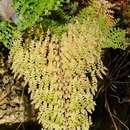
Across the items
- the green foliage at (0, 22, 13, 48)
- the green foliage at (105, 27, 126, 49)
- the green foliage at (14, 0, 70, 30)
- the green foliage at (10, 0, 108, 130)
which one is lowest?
the green foliage at (10, 0, 108, 130)

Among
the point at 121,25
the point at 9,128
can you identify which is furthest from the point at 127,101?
the point at 9,128

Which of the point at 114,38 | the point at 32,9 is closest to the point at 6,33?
the point at 32,9

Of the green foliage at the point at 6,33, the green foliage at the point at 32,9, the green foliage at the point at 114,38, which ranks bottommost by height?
the green foliage at the point at 114,38

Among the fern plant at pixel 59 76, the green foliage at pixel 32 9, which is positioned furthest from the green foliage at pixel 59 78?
the green foliage at pixel 32 9

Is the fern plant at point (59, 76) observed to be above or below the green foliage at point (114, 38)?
below

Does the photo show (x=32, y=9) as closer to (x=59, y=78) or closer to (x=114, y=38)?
(x=59, y=78)

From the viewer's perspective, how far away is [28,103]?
2584mm

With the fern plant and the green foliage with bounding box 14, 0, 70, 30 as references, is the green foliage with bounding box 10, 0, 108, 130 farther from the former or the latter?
the green foliage with bounding box 14, 0, 70, 30

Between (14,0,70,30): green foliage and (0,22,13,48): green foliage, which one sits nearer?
(14,0,70,30): green foliage

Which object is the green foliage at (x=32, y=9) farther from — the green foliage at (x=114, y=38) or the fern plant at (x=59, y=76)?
the green foliage at (x=114, y=38)

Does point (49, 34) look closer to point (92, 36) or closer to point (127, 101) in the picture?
point (92, 36)

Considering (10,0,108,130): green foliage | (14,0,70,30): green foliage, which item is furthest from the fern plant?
(14,0,70,30): green foliage

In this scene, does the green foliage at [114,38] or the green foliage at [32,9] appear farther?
the green foliage at [114,38]

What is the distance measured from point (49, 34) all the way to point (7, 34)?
0.19 metres
